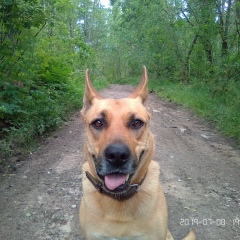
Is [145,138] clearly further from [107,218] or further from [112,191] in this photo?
[107,218]

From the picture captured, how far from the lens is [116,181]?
89.5 inches

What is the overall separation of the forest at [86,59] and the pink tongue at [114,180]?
2373 millimetres

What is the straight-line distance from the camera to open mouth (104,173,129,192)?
226 centimetres

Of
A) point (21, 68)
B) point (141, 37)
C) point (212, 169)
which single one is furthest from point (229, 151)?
point (141, 37)

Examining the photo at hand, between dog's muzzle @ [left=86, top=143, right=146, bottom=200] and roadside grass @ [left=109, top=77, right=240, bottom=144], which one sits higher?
dog's muzzle @ [left=86, top=143, right=146, bottom=200]

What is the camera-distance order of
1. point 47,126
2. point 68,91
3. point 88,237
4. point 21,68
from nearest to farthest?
point 88,237
point 21,68
point 47,126
point 68,91

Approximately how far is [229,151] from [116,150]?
432 cm

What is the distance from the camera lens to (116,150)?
2.13 m

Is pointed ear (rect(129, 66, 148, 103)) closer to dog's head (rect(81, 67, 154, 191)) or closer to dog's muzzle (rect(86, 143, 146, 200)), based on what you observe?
dog's head (rect(81, 67, 154, 191))

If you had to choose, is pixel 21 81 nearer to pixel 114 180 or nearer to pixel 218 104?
pixel 114 180

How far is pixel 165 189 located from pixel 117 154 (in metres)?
2.31

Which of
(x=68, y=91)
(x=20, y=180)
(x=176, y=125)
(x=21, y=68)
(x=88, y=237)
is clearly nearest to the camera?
(x=88, y=237)

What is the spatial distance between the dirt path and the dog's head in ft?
4.07

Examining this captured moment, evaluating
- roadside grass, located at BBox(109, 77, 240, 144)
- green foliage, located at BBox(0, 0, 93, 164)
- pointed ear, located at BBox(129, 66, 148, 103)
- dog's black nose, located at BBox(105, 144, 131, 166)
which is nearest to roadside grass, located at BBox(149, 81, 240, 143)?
roadside grass, located at BBox(109, 77, 240, 144)
